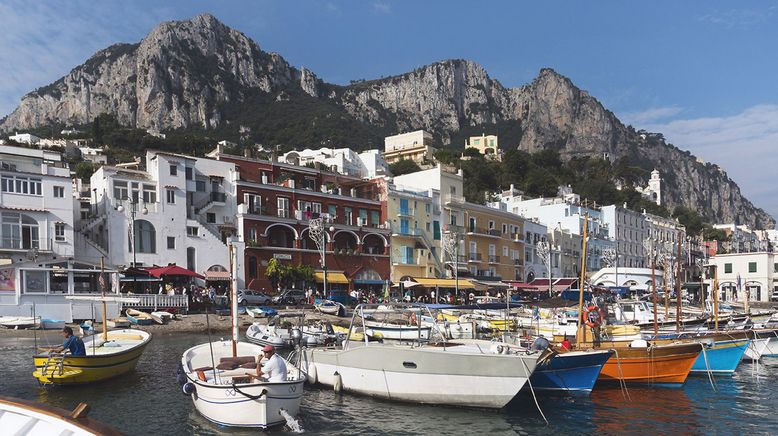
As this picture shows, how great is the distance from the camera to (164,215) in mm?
51438

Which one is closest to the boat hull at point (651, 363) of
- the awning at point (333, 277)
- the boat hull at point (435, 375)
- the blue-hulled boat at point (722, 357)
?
the blue-hulled boat at point (722, 357)

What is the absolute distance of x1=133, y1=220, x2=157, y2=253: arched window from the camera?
50.1 m

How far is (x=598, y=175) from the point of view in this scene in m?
157

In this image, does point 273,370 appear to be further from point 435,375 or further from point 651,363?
point 651,363

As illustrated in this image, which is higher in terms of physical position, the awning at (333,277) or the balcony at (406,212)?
the balcony at (406,212)

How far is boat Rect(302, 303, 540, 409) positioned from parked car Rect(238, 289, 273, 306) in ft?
93.4

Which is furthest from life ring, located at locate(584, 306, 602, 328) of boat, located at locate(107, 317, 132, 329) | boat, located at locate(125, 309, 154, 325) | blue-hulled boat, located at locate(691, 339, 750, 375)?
boat, located at locate(125, 309, 154, 325)

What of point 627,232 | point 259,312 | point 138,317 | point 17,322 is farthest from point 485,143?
point 17,322

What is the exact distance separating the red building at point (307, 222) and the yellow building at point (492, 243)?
1245 centimetres

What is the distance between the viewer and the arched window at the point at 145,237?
50.1 metres

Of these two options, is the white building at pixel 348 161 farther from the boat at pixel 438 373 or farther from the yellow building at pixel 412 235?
the boat at pixel 438 373

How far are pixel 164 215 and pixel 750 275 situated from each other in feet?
258

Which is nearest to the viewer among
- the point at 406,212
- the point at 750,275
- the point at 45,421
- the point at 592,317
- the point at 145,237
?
the point at 45,421

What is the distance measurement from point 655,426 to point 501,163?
12328 cm
